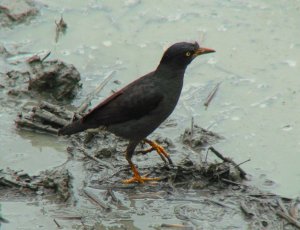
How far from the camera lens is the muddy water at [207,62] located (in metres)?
8.02

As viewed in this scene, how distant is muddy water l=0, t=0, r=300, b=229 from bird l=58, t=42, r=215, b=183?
1.71 feet

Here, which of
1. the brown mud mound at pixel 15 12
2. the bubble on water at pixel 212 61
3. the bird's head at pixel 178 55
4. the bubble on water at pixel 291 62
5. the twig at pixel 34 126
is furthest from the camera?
the brown mud mound at pixel 15 12

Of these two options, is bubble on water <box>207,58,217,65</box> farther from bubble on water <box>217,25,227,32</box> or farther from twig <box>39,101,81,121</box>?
twig <box>39,101,81,121</box>

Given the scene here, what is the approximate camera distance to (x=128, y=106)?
778cm

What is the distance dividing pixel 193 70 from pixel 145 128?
6.67 ft

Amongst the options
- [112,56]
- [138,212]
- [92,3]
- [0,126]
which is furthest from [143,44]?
[138,212]

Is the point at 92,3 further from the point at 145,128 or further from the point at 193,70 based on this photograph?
the point at 145,128

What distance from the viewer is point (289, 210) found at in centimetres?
704

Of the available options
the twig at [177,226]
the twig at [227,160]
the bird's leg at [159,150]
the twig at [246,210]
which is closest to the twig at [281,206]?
the twig at [246,210]

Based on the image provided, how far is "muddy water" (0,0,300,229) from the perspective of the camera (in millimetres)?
8023

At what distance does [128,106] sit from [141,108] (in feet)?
0.45

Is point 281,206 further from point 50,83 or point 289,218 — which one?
point 50,83

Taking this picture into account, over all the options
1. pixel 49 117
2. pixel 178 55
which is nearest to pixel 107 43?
pixel 49 117

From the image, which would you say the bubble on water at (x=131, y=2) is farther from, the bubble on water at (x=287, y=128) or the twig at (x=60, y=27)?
the bubble on water at (x=287, y=128)
